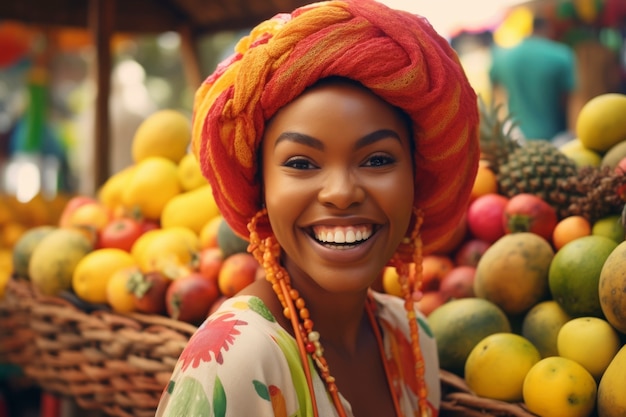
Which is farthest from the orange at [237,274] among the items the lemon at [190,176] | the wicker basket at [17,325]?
the wicker basket at [17,325]

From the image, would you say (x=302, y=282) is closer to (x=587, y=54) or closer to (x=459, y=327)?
(x=459, y=327)

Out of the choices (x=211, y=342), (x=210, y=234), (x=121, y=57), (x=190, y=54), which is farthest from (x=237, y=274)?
(x=121, y=57)

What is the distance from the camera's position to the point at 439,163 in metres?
1.73

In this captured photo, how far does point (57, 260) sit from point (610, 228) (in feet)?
6.64

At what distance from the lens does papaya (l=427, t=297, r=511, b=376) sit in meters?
2.09

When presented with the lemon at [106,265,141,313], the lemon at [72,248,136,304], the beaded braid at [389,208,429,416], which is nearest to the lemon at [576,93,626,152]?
the beaded braid at [389,208,429,416]

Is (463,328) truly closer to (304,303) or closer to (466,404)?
(466,404)

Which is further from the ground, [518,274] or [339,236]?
[339,236]

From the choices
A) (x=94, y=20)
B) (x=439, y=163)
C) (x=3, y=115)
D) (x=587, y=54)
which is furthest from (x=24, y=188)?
(x=439, y=163)

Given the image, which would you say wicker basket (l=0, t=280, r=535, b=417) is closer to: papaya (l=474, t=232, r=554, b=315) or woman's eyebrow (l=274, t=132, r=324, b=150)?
papaya (l=474, t=232, r=554, b=315)

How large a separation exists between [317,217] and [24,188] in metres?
9.79

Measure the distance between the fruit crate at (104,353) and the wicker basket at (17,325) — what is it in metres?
0.06

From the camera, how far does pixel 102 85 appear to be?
3.76 metres

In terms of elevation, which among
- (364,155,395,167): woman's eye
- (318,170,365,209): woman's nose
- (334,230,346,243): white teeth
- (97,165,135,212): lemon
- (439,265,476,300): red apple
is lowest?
(439,265,476,300): red apple
